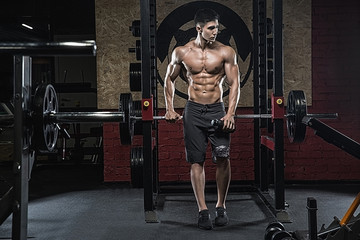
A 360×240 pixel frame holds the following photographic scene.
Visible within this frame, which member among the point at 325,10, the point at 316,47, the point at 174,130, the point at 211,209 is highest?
the point at 325,10

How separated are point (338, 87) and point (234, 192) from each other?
5.39 feet

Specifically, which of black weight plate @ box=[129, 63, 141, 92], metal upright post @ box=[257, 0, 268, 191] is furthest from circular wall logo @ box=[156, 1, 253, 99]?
black weight plate @ box=[129, 63, 141, 92]

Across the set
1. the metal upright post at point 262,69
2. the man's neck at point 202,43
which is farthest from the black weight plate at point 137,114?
the metal upright post at point 262,69

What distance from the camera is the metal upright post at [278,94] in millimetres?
3512

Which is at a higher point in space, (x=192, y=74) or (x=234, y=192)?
(x=192, y=74)

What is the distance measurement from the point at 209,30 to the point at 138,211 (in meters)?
1.65

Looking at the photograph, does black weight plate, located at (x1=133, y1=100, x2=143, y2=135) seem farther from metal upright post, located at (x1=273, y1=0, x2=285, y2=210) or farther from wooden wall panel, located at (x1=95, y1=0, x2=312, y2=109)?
metal upright post, located at (x1=273, y1=0, x2=285, y2=210)

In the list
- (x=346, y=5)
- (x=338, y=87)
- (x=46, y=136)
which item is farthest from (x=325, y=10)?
(x=46, y=136)

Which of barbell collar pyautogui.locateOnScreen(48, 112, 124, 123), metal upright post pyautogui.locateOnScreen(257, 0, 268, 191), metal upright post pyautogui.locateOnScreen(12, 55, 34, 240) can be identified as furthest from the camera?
metal upright post pyautogui.locateOnScreen(257, 0, 268, 191)

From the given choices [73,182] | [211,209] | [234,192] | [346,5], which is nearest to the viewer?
[211,209]

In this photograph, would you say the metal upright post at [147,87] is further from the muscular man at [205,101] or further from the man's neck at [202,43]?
the man's neck at [202,43]

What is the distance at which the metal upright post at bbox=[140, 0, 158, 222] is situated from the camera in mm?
3564

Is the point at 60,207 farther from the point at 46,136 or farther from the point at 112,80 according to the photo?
the point at 46,136

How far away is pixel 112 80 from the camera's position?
5.12 m
